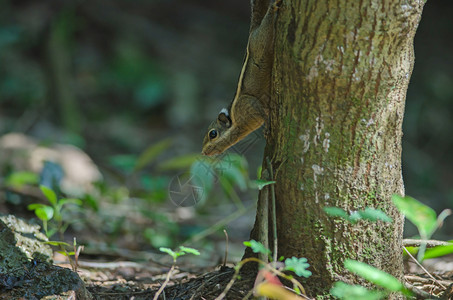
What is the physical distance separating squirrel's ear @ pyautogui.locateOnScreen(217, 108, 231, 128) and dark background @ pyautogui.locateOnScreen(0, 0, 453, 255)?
253cm

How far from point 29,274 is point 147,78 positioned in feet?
19.9

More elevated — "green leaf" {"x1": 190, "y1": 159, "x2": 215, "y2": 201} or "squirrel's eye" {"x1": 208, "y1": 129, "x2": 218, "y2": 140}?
"squirrel's eye" {"x1": 208, "y1": 129, "x2": 218, "y2": 140}

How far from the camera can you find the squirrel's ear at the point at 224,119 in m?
2.36

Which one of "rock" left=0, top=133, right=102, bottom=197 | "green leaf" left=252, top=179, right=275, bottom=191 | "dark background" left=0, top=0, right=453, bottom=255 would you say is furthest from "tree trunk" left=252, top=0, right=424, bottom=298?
"dark background" left=0, top=0, right=453, bottom=255

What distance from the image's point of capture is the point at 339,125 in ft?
5.72

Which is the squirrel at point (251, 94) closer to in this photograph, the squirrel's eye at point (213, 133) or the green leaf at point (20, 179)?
the squirrel's eye at point (213, 133)

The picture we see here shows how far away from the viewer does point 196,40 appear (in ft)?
30.5

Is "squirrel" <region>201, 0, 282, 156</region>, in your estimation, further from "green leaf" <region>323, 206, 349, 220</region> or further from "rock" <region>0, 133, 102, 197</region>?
"rock" <region>0, 133, 102, 197</region>

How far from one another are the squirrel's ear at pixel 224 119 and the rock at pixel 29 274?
39.5 inches

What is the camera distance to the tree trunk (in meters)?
1.65

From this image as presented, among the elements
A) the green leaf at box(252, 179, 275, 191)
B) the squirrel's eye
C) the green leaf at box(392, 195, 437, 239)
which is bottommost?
the green leaf at box(252, 179, 275, 191)

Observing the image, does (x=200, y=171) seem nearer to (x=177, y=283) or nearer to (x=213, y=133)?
(x=213, y=133)

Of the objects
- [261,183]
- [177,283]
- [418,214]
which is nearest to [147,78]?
[177,283]

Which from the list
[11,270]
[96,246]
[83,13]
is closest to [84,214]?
[96,246]
